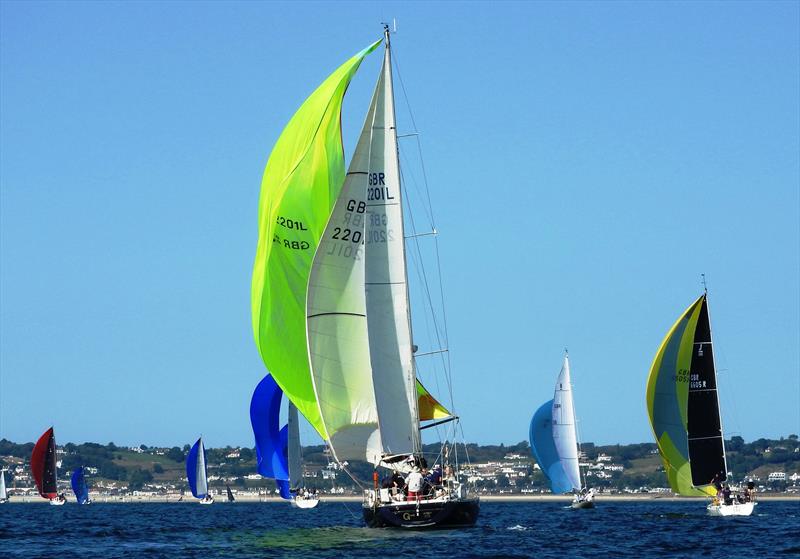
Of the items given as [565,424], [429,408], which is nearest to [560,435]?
[565,424]

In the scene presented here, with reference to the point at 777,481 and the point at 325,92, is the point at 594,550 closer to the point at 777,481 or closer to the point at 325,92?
the point at 325,92

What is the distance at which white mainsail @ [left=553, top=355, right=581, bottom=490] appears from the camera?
81625mm

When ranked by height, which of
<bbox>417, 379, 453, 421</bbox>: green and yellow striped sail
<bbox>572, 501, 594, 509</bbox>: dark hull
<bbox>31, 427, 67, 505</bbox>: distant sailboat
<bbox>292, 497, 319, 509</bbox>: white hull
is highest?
<bbox>31, 427, 67, 505</bbox>: distant sailboat

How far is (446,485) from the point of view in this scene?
136 ft

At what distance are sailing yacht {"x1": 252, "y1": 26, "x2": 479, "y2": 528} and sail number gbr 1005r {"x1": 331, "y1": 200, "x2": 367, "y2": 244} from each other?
3 centimetres

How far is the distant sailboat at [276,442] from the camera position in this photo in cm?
7044

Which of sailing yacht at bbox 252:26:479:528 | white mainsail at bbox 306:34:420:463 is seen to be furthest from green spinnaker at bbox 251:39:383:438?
→ white mainsail at bbox 306:34:420:463

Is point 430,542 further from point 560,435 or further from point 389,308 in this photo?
point 560,435

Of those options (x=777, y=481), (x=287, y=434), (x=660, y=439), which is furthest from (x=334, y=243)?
(x=777, y=481)

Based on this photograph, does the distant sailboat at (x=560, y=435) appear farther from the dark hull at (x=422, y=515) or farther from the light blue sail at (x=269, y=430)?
the dark hull at (x=422, y=515)

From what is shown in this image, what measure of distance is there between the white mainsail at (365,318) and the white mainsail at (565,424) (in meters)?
41.0

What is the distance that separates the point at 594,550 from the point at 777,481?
144 metres

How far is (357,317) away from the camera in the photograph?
4091cm

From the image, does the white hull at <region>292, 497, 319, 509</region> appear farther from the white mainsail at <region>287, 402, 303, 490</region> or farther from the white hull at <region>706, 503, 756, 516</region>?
the white hull at <region>706, 503, 756, 516</region>
